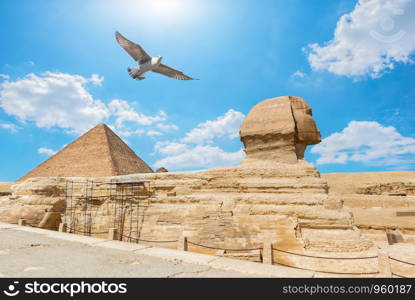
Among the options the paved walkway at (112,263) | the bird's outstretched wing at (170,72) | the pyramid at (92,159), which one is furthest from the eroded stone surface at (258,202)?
the pyramid at (92,159)

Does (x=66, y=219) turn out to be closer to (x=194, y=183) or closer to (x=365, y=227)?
(x=194, y=183)

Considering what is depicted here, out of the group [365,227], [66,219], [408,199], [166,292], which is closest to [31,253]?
[166,292]

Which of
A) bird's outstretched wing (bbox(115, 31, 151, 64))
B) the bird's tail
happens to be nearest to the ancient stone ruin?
the bird's tail

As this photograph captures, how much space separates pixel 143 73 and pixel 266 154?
5.96 meters

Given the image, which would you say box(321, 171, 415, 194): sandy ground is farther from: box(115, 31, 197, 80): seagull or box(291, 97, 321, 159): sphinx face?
box(115, 31, 197, 80): seagull

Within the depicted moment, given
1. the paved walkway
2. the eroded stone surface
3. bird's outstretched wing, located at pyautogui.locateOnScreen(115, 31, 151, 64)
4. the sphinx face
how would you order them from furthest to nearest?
bird's outstretched wing, located at pyautogui.locateOnScreen(115, 31, 151, 64) < the sphinx face < the eroded stone surface < the paved walkway

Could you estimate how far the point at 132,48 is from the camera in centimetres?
976

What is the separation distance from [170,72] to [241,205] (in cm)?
595

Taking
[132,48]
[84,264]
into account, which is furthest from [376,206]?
[84,264]

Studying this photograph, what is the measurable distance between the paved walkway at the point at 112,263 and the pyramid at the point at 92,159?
1705 cm

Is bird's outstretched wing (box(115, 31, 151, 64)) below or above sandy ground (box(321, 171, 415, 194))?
above

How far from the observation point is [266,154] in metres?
7.52

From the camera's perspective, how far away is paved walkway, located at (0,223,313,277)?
2746 millimetres

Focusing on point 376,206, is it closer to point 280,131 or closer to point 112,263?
point 280,131
